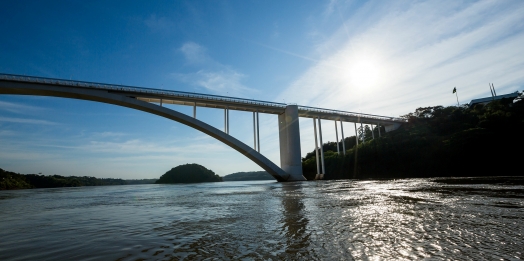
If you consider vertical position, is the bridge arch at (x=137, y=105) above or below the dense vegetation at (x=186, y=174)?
above

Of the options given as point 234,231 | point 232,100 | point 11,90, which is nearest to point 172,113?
point 232,100

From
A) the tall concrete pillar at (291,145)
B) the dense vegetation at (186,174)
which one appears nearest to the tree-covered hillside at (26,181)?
the dense vegetation at (186,174)

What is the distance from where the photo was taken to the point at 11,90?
24203mm

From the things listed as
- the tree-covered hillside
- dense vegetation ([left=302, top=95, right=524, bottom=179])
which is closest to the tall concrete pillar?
dense vegetation ([left=302, top=95, right=524, bottom=179])

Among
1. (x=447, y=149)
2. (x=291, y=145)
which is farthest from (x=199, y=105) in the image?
(x=447, y=149)

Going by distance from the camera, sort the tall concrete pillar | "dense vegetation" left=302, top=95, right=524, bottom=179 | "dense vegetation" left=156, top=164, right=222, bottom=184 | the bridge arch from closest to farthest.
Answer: the bridge arch → "dense vegetation" left=302, top=95, right=524, bottom=179 → the tall concrete pillar → "dense vegetation" left=156, top=164, right=222, bottom=184

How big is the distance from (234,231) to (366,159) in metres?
39.0

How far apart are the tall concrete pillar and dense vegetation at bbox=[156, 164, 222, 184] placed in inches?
1730

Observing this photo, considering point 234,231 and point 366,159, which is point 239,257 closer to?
point 234,231

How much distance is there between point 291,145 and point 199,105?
13.8m

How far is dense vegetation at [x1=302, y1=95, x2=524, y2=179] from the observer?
25.4 metres

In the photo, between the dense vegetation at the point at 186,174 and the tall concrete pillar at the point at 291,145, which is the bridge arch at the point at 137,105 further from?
the dense vegetation at the point at 186,174

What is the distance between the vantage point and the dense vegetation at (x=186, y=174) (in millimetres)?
71375

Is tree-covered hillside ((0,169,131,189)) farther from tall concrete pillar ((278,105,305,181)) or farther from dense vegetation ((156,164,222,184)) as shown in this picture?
tall concrete pillar ((278,105,305,181))
